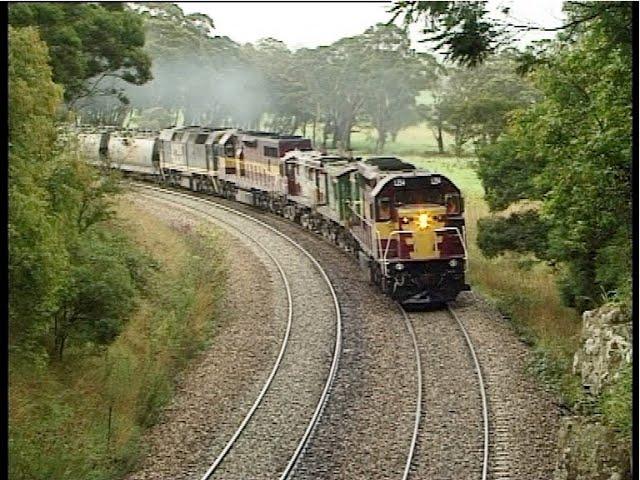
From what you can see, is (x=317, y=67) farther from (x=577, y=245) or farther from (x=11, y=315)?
(x=11, y=315)

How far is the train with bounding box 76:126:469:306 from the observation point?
19.2 meters

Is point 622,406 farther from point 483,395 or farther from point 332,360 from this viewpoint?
point 332,360

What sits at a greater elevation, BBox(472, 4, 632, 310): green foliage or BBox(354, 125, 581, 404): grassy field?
BBox(472, 4, 632, 310): green foliage

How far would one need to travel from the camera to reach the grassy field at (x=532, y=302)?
15.8m

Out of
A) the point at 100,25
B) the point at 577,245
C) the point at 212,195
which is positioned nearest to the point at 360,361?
the point at 577,245

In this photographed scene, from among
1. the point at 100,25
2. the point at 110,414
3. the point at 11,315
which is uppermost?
the point at 100,25

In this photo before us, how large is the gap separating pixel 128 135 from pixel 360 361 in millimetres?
24937

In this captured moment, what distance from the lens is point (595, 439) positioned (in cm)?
1039

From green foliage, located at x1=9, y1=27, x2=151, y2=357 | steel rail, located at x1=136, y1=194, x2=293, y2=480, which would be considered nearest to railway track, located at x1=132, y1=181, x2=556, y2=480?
steel rail, located at x1=136, y1=194, x2=293, y2=480

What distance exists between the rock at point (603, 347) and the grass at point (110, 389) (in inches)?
269

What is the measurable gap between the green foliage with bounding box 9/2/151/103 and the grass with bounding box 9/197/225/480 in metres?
4.58

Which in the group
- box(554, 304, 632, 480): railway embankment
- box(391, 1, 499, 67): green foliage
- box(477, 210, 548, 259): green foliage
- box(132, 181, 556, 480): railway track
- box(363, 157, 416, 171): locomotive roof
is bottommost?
box(132, 181, 556, 480): railway track

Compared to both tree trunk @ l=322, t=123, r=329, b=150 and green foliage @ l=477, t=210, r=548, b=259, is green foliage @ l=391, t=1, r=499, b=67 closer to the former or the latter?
green foliage @ l=477, t=210, r=548, b=259

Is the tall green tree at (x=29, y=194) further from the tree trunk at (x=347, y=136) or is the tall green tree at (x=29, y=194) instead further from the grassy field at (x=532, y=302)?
the tree trunk at (x=347, y=136)
